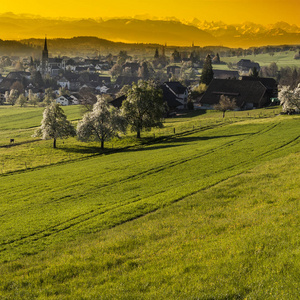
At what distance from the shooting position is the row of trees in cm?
6925

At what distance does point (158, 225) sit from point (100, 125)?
154 feet

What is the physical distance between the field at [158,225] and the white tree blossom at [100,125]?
14.2m

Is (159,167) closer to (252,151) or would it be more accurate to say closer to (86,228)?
(252,151)

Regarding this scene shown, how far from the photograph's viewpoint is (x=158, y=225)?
24.0 metres

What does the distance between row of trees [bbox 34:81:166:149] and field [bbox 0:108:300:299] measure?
1486 centimetres

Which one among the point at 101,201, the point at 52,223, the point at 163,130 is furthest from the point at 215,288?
the point at 163,130

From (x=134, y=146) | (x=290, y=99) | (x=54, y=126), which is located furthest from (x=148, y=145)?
(x=290, y=99)

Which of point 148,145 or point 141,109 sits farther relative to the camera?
point 141,109

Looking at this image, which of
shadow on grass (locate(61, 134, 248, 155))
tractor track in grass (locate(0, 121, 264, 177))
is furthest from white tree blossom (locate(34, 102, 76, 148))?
tractor track in grass (locate(0, 121, 264, 177))

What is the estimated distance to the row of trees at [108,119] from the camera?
227 feet

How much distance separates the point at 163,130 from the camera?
3182 inches

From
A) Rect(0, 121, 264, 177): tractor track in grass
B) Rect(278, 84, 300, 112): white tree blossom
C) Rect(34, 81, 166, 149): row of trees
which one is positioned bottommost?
Rect(0, 121, 264, 177): tractor track in grass

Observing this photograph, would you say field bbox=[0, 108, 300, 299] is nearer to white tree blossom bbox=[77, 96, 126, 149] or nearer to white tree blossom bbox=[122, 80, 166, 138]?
white tree blossom bbox=[77, 96, 126, 149]

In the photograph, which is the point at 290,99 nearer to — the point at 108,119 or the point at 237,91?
the point at 237,91
